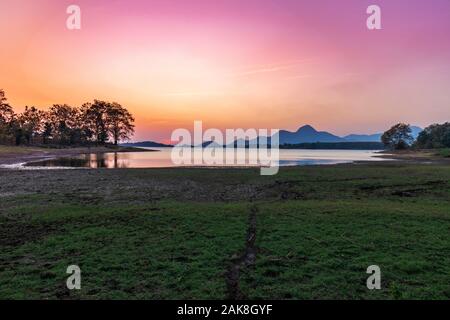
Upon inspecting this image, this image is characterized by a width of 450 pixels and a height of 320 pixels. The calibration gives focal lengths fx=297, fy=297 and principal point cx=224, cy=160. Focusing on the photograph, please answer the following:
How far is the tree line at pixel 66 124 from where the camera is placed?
109m

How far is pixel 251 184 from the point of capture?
2620 centimetres

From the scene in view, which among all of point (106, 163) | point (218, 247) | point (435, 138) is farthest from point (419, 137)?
point (218, 247)

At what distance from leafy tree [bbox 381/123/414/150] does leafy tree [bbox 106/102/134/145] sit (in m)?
142

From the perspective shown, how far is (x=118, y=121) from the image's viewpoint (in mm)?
161625

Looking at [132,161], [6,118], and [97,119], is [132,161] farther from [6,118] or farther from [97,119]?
[97,119]

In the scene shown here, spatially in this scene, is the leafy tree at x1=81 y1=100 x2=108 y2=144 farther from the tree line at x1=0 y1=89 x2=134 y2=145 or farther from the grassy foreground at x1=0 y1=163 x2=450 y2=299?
the grassy foreground at x1=0 y1=163 x2=450 y2=299

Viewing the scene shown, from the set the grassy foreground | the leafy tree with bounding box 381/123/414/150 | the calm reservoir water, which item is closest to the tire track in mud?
the grassy foreground

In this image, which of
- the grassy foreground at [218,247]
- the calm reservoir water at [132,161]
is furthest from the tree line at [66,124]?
the grassy foreground at [218,247]

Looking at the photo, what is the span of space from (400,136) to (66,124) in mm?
164092

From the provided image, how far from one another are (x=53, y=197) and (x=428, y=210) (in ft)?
71.1

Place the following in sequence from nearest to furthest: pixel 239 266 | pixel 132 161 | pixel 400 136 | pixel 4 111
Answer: pixel 239 266, pixel 132 161, pixel 4 111, pixel 400 136

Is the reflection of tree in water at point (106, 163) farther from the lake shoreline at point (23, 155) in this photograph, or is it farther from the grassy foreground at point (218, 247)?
the grassy foreground at point (218, 247)
